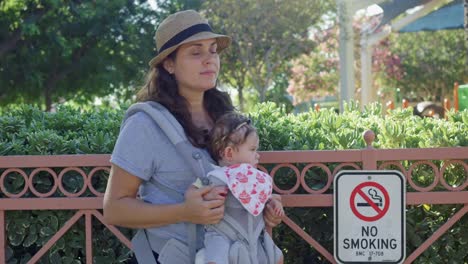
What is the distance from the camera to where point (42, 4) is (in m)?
20.0

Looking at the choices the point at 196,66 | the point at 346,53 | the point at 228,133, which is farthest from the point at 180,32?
the point at 346,53

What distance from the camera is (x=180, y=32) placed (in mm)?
3350

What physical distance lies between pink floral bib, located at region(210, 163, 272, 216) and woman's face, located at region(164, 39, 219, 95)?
408mm

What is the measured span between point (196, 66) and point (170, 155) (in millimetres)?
390

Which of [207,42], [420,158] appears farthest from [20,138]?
[420,158]

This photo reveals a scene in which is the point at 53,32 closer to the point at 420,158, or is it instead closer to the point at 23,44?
the point at 23,44

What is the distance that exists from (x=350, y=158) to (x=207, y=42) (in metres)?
0.87

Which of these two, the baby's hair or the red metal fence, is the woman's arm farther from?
the red metal fence

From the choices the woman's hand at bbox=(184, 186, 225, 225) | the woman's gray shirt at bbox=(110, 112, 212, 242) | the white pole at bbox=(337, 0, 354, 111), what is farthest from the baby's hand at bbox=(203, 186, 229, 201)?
the white pole at bbox=(337, 0, 354, 111)

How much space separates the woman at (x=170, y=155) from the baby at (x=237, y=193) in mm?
59

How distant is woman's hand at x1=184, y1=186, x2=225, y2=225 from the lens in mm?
3084

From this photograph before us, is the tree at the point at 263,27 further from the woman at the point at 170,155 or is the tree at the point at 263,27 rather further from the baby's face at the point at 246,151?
the baby's face at the point at 246,151

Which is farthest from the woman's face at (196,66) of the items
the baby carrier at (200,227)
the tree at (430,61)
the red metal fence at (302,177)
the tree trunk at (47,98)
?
the tree at (430,61)

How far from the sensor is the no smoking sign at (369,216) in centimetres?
370
